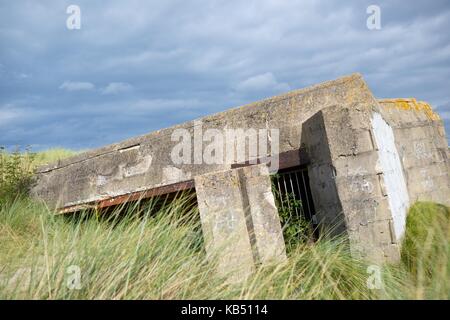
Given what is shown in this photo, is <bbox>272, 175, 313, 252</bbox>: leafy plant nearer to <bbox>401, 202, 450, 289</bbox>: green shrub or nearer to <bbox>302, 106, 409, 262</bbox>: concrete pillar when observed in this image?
<bbox>302, 106, 409, 262</bbox>: concrete pillar

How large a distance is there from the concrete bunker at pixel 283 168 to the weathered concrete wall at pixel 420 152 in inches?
0.8

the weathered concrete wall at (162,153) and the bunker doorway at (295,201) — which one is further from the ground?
the weathered concrete wall at (162,153)

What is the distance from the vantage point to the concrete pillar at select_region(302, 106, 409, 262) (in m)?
4.73

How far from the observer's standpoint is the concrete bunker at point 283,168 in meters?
4.64

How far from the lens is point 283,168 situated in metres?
5.76

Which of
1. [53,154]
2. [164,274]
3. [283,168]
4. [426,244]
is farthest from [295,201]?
[53,154]

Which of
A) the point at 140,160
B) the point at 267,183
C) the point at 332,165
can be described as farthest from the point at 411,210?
the point at 140,160

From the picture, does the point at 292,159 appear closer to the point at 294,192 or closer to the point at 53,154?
the point at 294,192

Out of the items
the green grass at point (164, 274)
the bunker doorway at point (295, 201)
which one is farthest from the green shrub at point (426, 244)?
the bunker doorway at point (295, 201)

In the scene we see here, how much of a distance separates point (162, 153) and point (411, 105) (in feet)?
17.1

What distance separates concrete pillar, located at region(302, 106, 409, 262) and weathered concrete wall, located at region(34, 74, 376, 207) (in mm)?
466

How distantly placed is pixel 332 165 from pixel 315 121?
2.23ft

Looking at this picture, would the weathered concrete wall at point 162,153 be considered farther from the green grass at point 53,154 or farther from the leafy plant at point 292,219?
the green grass at point 53,154

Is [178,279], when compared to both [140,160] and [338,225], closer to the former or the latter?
[338,225]
